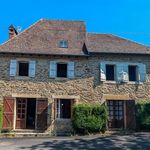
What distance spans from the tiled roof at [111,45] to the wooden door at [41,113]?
4.66 m

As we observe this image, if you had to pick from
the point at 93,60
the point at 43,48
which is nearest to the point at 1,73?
the point at 43,48

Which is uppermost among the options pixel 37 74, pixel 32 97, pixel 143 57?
pixel 143 57

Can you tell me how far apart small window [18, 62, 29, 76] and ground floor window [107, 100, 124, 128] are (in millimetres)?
5867

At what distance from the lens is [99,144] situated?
479 inches

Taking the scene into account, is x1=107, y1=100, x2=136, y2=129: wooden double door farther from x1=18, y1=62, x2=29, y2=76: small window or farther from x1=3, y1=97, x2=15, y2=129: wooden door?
x1=3, y1=97, x2=15, y2=129: wooden door

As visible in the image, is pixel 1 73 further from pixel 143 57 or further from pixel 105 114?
pixel 143 57

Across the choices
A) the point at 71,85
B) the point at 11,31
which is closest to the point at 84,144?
the point at 71,85

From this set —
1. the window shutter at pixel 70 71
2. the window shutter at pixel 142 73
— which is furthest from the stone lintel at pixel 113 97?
the window shutter at pixel 70 71

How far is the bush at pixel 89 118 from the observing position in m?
15.5

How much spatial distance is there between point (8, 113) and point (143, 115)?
8621 mm

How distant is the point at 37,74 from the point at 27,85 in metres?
0.97

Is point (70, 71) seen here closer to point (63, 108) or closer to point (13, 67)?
point (63, 108)

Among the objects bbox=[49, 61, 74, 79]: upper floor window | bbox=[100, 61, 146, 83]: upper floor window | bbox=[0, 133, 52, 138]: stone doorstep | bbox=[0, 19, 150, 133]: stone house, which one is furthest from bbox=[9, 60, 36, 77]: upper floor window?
bbox=[100, 61, 146, 83]: upper floor window

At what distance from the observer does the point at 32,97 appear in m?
16.6
